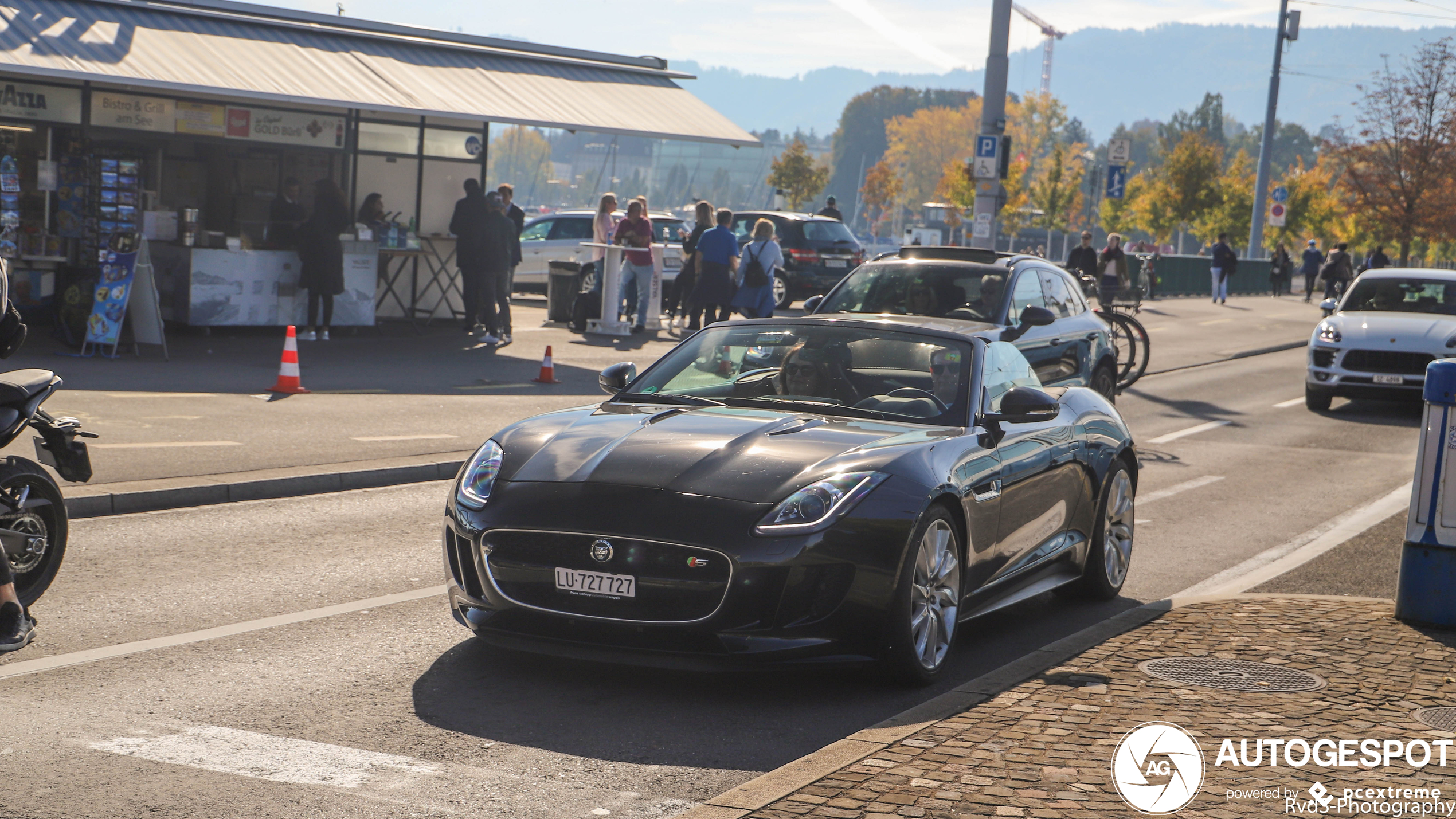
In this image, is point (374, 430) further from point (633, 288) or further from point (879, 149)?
point (879, 149)

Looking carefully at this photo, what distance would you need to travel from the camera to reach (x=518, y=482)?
5.98m

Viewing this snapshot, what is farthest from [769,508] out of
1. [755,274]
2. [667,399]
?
[755,274]

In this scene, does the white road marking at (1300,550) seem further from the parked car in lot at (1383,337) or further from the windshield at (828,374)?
the parked car in lot at (1383,337)

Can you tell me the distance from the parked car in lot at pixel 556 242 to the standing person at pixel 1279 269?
2632 centimetres

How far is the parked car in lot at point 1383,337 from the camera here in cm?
1841

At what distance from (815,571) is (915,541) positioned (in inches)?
18.7

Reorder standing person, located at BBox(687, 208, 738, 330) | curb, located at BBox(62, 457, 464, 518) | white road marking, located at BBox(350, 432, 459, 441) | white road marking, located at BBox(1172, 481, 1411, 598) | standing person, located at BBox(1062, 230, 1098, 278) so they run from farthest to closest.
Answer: standing person, located at BBox(1062, 230, 1098, 278) < standing person, located at BBox(687, 208, 738, 330) < white road marking, located at BBox(350, 432, 459, 441) < curb, located at BBox(62, 457, 464, 518) < white road marking, located at BBox(1172, 481, 1411, 598)

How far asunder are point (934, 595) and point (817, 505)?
771 mm

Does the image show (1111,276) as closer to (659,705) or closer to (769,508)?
(769,508)

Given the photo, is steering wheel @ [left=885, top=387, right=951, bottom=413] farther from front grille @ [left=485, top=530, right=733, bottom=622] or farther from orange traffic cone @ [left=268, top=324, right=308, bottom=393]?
orange traffic cone @ [left=268, top=324, right=308, bottom=393]

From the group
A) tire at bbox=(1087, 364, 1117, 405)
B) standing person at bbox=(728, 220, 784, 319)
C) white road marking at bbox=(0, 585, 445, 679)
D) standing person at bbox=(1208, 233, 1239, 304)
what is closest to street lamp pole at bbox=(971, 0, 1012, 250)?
standing person at bbox=(728, 220, 784, 319)

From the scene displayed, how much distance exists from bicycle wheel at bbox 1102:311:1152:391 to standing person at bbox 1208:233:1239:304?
22.4 metres

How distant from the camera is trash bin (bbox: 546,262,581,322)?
77.0ft

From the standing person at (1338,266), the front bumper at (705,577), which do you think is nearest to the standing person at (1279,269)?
the standing person at (1338,266)
